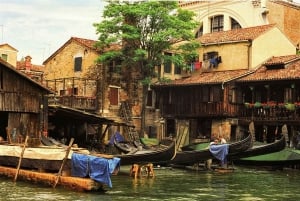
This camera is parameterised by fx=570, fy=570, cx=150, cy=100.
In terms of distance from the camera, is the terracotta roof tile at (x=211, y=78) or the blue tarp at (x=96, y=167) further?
the terracotta roof tile at (x=211, y=78)

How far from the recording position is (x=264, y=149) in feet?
85.8

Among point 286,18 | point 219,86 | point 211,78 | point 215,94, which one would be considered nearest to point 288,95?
point 219,86

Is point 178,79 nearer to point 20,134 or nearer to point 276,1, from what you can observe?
point 276,1

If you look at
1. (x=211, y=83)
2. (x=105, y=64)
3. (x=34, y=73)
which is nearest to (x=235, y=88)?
(x=211, y=83)

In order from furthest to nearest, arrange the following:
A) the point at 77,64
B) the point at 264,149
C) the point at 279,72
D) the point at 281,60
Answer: the point at 77,64 → the point at 281,60 → the point at 279,72 → the point at 264,149

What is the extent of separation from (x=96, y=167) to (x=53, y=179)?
181 cm

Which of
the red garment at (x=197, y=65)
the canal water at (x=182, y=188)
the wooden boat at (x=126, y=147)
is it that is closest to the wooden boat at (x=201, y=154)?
the canal water at (x=182, y=188)

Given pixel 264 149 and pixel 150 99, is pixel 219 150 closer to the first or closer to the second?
pixel 264 149

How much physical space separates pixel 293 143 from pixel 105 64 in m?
12.6

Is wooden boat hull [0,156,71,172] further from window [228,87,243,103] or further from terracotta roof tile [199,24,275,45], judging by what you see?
terracotta roof tile [199,24,275,45]

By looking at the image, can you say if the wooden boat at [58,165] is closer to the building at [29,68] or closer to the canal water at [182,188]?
the canal water at [182,188]

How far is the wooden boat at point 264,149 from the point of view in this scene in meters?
25.9

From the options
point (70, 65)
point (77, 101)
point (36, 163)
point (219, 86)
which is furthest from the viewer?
point (70, 65)

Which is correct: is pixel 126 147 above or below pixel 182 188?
above
